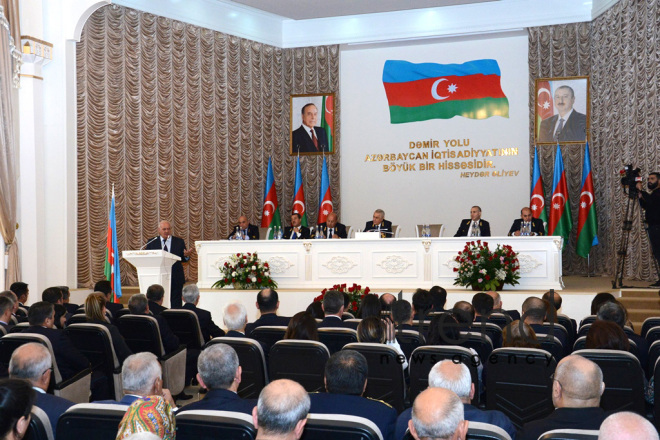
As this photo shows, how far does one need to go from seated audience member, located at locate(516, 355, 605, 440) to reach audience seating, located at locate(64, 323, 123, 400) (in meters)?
3.34

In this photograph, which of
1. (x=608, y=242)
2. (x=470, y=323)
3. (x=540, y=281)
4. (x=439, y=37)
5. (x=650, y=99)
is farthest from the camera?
(x=439, y=37)

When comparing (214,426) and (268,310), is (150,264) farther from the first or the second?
(214,426)

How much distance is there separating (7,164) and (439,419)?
8.88m

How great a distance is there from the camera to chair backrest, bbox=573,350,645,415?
3.89 meters

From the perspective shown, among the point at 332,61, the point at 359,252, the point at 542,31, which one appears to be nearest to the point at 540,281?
the point at 359,252

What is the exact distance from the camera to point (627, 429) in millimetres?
2055

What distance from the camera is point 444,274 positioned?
9703 millimetres

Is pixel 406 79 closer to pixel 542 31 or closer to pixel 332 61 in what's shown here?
pixel 332 61

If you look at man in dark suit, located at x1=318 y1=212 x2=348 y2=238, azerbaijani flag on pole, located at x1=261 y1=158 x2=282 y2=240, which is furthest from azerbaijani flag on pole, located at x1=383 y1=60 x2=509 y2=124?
man in dark suit, located at x1=318 y1=212 x2=348 y2=238

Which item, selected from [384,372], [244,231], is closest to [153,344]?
[384,372]

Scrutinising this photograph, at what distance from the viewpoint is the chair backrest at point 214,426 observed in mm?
2621

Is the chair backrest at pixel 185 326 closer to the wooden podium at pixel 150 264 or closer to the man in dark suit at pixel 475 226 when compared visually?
the wooden podium at pixel 150 264

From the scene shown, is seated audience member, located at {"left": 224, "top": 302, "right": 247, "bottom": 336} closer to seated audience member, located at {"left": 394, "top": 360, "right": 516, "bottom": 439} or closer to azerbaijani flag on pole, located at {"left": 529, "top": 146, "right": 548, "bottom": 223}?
seated audience member, located at {"left": 394, "top": 360, "right": 516, "bottom": 439}

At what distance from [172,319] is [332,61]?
30.7 ft
